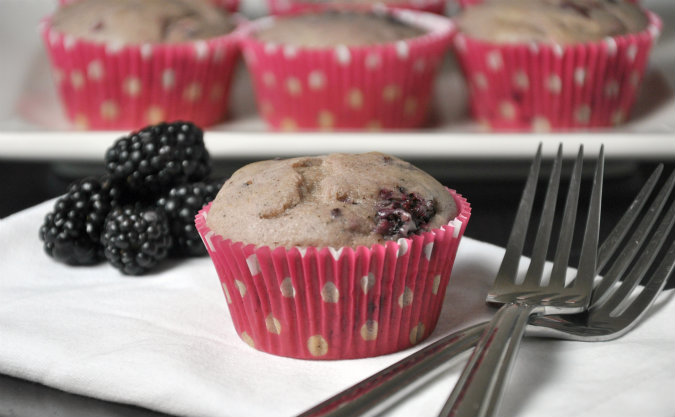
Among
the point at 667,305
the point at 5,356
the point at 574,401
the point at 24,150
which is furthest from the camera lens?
the point at 24,150

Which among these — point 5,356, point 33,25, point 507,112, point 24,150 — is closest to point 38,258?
point 5,356

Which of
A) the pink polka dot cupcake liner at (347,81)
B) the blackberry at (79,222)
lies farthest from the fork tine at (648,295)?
the pink polka dot cupcake liner at (347,81)

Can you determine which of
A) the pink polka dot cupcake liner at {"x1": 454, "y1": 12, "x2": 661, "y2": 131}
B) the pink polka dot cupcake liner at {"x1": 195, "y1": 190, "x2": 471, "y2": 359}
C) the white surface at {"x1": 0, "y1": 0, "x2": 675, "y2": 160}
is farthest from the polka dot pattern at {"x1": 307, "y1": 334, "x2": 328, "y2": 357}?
the pink polka dot cupcake liner at {"x1": 454, "y1": 12, "x2": 661, "y2": 131}

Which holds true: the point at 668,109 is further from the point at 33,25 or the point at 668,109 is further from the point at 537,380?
the point at 33,25

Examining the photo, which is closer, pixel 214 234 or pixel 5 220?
pixel 214 234

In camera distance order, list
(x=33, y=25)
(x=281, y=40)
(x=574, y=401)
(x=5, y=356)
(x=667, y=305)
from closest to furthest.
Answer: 1. (x=574, y=401)
2. (x=5, y=356)
3. (x=667, y=305)
4. (x=281, y=40)
5. (x=33, y=25)

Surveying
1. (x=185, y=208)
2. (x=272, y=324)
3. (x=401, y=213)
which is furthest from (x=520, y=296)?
(x=185, y=208)
